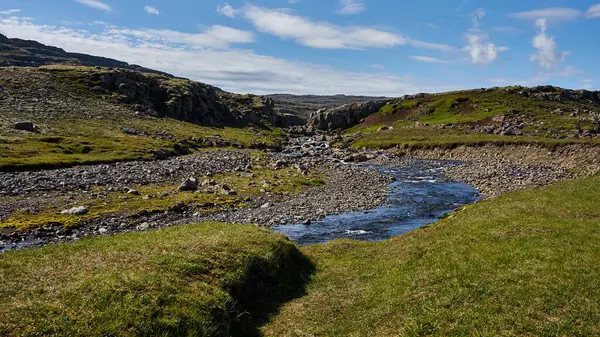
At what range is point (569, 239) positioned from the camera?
22.7m

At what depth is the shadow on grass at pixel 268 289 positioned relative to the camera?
61.9 ft

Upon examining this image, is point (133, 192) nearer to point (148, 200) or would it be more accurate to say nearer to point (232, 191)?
point (148, 200)

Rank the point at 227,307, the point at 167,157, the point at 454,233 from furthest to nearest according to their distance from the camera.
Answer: the point at 167,157, the point at 454,233, the point at 227,307

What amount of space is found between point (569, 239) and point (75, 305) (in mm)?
25805

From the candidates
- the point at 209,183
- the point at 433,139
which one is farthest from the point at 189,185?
the point at 433,139

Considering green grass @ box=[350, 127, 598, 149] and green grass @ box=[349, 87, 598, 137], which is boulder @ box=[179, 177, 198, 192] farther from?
green grass @ box=[349, 87, 598, 137]

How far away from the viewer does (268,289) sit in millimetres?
22719

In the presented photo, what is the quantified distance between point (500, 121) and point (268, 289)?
484 feet

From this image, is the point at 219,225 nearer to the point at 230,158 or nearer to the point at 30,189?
the point at 30,189

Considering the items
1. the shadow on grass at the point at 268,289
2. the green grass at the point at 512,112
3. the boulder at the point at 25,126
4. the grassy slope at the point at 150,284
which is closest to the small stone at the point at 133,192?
the grassy slope at the point at 150,284

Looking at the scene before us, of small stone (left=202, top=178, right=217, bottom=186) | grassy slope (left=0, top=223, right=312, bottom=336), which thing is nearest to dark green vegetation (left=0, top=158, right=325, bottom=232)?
small stone (left=202, top=178, right=217, bottom=186)

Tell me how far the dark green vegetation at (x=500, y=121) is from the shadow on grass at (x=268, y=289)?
3630 inches

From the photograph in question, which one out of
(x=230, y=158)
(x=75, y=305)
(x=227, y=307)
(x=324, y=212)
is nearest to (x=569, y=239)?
(x=227, y=307)

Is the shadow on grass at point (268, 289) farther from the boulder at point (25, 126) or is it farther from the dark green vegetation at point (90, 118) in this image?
the boulder at point (25, 126)
